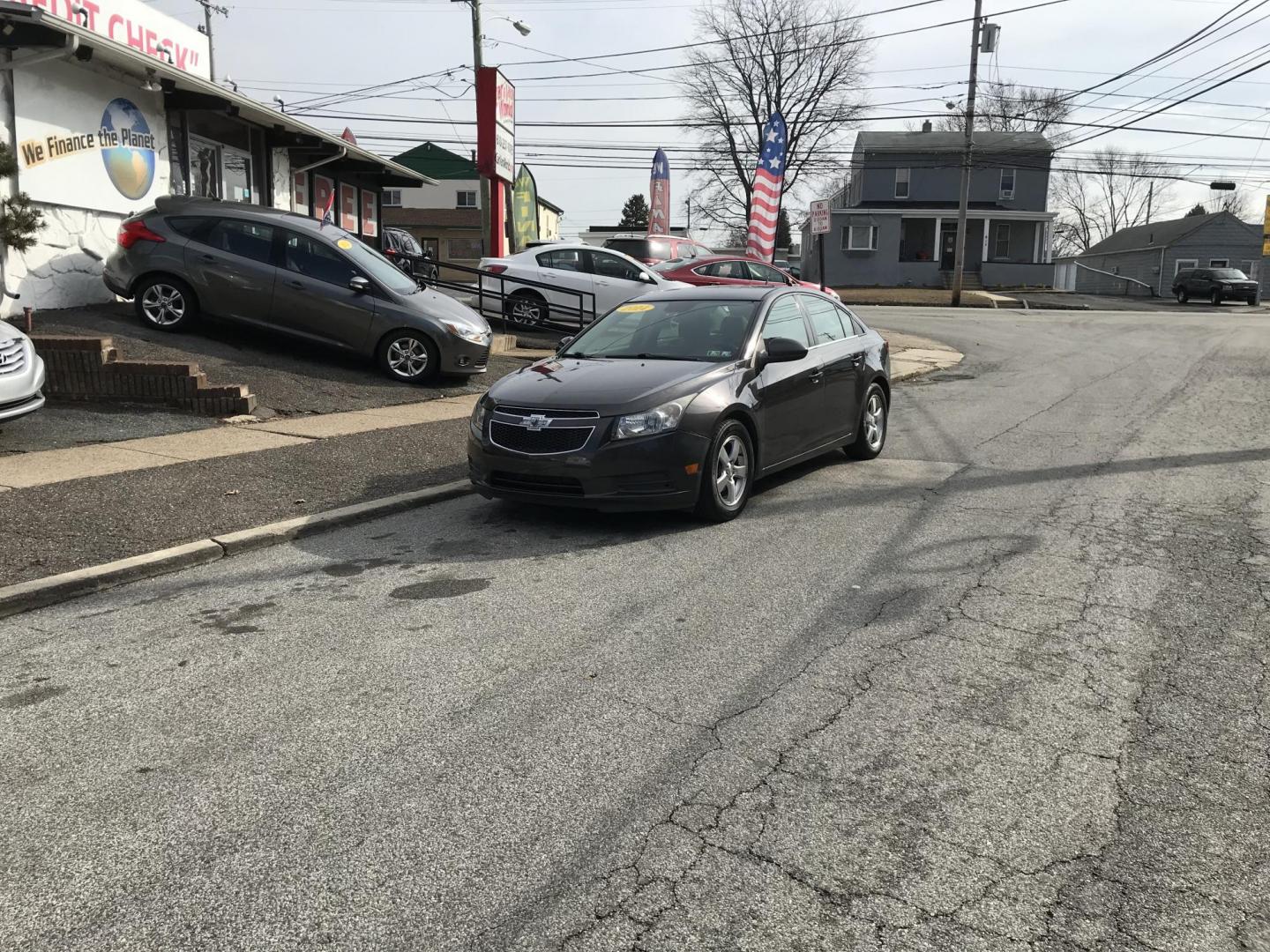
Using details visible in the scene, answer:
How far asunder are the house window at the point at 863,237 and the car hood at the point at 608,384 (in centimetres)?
4656

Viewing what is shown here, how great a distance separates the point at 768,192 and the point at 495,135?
789cm

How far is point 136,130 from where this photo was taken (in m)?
15.2

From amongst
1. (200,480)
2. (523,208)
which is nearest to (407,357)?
(200,480)

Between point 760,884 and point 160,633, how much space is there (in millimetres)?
3444

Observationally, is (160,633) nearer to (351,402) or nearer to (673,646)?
(673,646)

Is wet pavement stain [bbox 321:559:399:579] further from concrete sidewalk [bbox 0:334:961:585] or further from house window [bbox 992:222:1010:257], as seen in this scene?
house window [bbox 992:222:1010:257]

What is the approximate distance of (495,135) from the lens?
19.9 meters

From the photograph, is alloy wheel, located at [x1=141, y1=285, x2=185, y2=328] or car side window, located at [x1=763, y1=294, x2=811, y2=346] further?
alloy wheel, located at [x1=141, y1=285, x2=185, y2=328]

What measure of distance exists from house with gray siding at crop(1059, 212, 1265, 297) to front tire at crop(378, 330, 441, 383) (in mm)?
50846

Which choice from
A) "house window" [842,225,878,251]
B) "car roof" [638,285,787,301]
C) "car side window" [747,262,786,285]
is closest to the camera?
"car roof" [638,285,787,301]

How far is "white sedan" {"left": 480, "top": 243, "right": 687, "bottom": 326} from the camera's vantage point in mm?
18438

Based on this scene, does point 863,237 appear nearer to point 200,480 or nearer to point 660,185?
point 660,185

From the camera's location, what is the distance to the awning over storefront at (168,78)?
38.9 ft

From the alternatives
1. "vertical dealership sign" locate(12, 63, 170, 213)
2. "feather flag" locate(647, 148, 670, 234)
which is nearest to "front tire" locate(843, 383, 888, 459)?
"vertical dealership sign" locate(12, 63, 170, 213)
